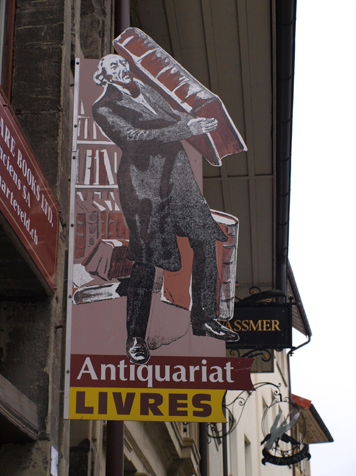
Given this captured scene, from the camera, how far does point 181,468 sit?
10516mm

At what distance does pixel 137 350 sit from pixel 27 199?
110cm

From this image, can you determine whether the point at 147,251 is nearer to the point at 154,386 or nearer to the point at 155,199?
the point at 155,199

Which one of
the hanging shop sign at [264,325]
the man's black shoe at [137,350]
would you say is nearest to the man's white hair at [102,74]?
the man's black shoe at [137,350]

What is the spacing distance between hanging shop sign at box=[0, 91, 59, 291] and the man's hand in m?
1.12

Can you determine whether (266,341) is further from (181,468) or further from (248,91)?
(181,468)

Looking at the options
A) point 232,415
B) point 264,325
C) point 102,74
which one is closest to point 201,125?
point 102,74

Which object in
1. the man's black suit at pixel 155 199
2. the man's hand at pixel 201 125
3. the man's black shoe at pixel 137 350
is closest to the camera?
the man's black shoe at pixel 137 350

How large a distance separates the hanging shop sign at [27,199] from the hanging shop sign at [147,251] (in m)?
0.15

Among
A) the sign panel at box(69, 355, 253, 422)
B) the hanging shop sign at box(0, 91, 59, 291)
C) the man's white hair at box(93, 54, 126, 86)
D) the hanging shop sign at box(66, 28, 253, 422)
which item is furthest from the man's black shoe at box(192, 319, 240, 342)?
the man's white hair at box(93, 54, 126, 86)

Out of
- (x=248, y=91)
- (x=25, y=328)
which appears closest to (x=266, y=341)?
(x=248, y=91)

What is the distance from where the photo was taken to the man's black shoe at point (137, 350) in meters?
3.75

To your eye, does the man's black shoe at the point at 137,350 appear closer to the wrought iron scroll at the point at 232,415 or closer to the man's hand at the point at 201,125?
the man's hand at the point at 201,125

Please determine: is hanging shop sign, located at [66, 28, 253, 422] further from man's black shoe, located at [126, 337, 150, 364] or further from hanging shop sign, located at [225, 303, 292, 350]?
hanging shop sign, located at [225, 303, 292, 350]

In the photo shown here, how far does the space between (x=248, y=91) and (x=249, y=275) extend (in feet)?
13.0
